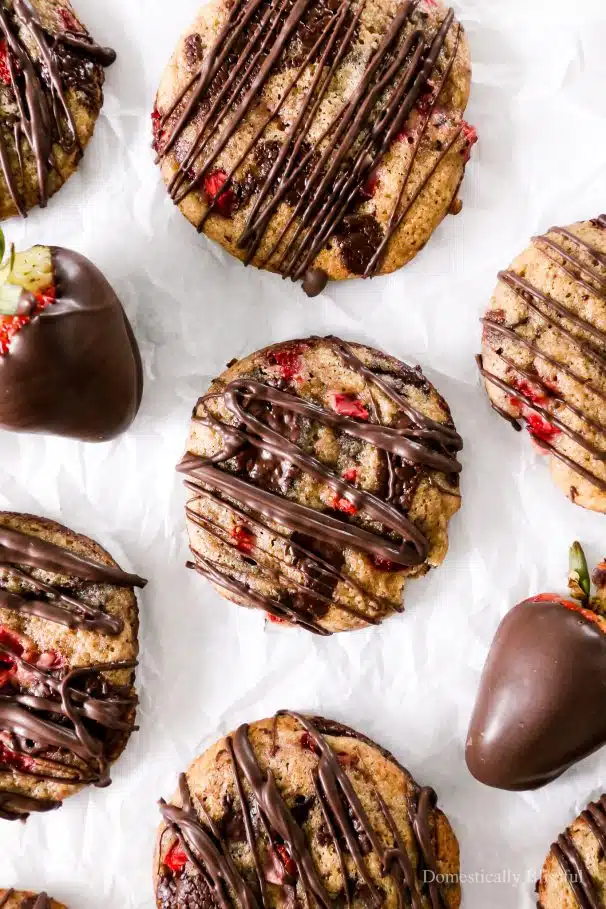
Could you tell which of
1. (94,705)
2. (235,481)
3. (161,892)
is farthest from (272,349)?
(161,892)

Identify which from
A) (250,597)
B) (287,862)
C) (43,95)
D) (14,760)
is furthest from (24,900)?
(43,95)

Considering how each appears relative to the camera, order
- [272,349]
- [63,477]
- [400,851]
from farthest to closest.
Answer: [63,477] → [272,349] → [400,851]

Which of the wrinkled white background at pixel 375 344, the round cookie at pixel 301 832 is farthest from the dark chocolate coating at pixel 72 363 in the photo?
the round cookie at pixel 301 832

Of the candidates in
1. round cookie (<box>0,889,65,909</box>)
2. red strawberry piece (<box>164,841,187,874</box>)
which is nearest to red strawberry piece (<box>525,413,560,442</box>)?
red strawberry piece (<box>164,841,187,874</box>)

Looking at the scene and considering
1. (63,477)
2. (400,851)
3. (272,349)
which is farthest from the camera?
(63,477)

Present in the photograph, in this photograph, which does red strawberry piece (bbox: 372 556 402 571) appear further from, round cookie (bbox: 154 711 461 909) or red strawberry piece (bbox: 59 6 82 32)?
red strawberry piece (bbox: 59 6 82 32)

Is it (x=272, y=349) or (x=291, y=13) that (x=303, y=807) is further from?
(x=291, y=13)
